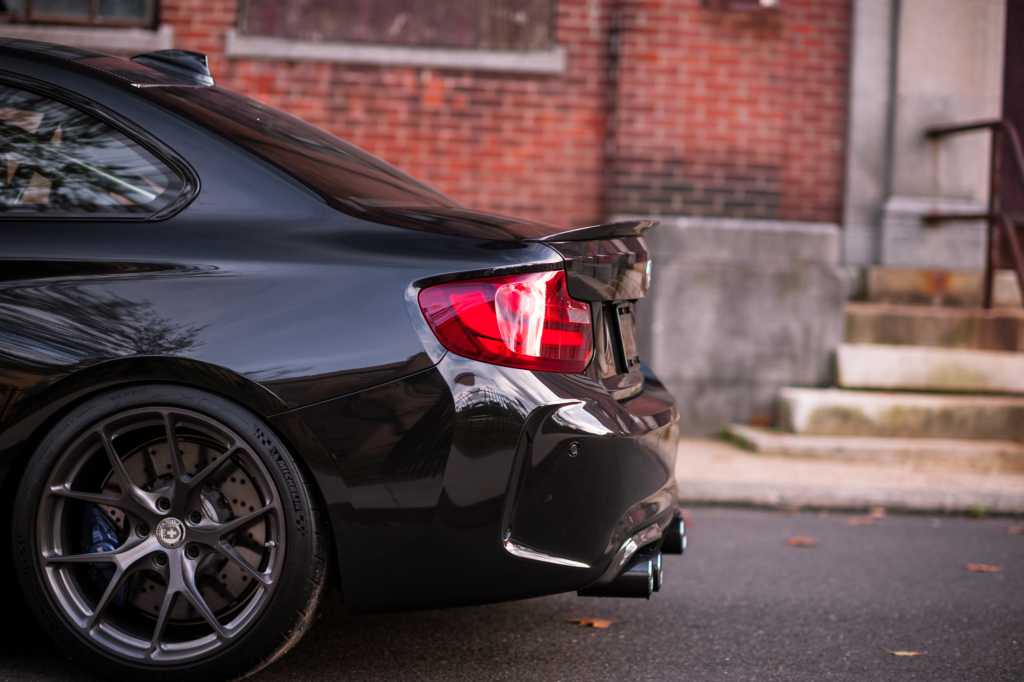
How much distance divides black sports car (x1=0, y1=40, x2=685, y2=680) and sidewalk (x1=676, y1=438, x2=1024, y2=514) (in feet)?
9.36

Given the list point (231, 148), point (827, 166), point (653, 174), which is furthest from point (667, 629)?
point (827, 166)

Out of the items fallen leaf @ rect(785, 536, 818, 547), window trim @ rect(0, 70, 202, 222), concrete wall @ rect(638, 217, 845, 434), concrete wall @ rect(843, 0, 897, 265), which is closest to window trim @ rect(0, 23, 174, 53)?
concrete wall @ rect(638, 217, 845, 434)

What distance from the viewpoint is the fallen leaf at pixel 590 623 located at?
3.04 metres

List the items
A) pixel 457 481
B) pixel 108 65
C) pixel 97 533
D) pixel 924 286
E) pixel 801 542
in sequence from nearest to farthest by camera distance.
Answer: pixel 457 481 → pixel 97 533 → pixel 108 65 → pixel 801 542 → pixel 924 286

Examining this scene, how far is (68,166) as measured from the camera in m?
2.47

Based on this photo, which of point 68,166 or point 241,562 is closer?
point 241,562

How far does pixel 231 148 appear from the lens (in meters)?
2.43

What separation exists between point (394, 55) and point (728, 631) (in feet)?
18.2

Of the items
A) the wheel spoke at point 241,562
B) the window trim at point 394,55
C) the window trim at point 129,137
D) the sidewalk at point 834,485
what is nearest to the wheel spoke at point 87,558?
the wheel spoke at point 241,562

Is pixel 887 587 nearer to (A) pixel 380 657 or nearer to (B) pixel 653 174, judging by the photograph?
(A) pixel 380 657

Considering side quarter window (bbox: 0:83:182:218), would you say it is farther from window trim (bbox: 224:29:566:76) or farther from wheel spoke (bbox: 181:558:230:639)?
window trim (bbox: 224:29:566:76)

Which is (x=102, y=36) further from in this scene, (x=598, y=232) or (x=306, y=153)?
(x=598, y=232)

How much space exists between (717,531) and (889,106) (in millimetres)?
4584

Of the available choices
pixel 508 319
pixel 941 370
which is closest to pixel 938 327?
pixel 941 370
